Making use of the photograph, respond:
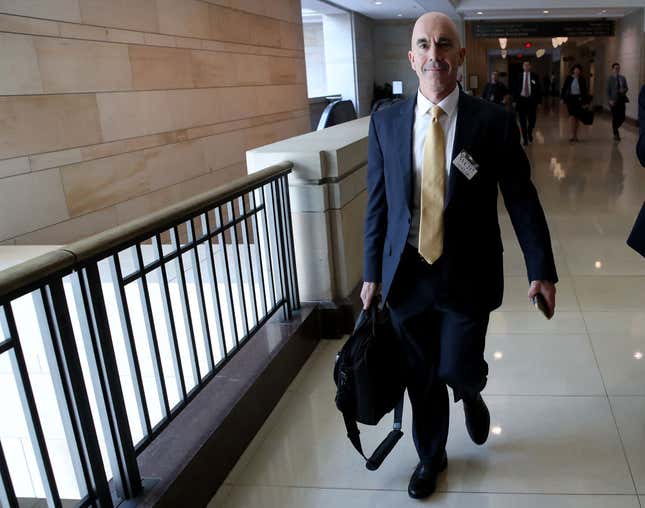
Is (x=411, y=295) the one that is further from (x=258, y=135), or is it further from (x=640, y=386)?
(x=258, y=135)

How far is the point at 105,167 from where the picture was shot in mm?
6371

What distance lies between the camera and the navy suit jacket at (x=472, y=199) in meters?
2.13

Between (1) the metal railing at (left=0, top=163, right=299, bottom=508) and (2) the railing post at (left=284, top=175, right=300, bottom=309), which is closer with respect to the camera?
(1) the metal railing at (left=0, top=163, right=299, bottom=508)

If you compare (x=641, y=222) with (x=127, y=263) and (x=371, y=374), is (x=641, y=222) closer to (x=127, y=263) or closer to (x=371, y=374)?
(x=371, y=374)

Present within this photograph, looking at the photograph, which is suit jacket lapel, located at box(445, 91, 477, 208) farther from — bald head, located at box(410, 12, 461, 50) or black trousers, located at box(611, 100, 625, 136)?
black trousers, located at box(611, 100, 625, 136)

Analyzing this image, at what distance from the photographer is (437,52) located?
205 centimetres

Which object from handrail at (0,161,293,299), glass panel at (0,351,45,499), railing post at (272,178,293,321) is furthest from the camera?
railing post at (272,178,293,321)

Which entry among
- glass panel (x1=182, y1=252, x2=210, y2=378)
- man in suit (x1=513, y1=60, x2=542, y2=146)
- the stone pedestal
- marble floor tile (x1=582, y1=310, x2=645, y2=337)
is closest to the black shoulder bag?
glass panel (x1=182, y1=252, x2=210, y2=378)

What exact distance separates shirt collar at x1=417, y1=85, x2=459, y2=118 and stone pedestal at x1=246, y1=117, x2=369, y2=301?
1.66 meters

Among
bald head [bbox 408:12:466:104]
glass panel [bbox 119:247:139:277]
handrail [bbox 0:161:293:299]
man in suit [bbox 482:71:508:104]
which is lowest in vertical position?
glass panel [bbox 119:247:139:277]

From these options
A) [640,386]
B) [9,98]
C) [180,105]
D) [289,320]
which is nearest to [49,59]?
[9,98]

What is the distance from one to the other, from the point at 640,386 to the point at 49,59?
5324 mm

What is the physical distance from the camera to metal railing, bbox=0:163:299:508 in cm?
177

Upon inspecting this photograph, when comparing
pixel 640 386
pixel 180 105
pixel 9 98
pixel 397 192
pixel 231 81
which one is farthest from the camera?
pixel 231 81
